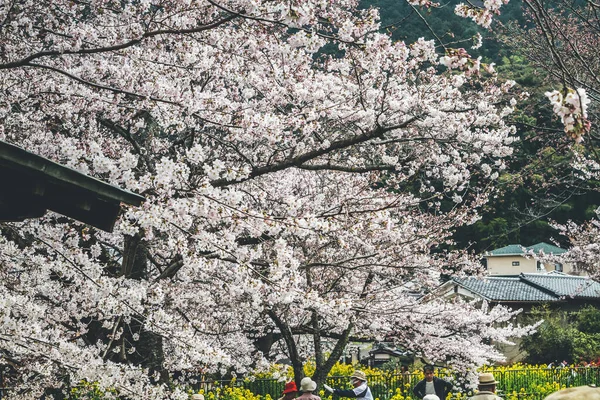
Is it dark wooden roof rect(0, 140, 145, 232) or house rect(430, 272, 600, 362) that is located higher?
house rect(430, 272, 600, 362)

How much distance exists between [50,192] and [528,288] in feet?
102

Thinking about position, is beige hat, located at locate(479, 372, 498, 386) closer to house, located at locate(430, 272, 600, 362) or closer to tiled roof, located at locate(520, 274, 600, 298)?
house, located at locate(430, 272, 600, 362)

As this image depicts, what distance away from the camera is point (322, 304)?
707cm

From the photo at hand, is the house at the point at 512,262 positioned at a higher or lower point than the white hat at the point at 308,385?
higher

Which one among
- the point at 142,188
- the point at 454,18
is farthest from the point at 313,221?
the point at 454,18

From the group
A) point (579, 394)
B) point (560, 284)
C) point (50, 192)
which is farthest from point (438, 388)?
point (560, 284)

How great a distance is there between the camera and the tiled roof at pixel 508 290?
30266mm

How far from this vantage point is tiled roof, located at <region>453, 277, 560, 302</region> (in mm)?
30266

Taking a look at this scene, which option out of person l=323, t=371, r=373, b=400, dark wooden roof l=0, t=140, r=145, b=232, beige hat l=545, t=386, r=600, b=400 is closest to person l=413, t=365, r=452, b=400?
person l=323, t=371, r=373, b=400

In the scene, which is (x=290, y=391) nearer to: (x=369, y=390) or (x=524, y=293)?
(x=369, y=390)

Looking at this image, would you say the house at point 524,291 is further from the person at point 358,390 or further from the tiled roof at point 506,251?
the person at point 358,390

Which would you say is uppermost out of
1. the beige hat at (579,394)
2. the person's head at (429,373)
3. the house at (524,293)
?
the house at (524,293)

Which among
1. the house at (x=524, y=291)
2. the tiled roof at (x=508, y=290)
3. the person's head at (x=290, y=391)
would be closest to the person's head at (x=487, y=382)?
the person's head at (x=290, y=391)

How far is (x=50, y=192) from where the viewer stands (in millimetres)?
4402
